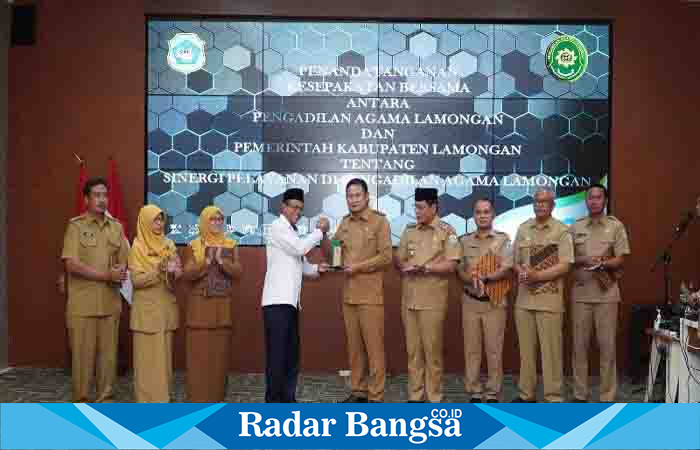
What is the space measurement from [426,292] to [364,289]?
0.44m

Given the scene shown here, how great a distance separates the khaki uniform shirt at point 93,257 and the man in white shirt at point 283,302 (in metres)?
1.05

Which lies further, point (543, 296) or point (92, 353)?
point (543, 296)

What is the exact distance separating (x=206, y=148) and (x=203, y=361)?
2515 mm

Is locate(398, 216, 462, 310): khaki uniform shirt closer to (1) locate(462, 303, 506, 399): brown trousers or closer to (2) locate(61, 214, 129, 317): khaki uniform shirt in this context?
(1) locate(462, 303, 506, 399): brown trousers

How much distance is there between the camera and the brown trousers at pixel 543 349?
5.38 meters

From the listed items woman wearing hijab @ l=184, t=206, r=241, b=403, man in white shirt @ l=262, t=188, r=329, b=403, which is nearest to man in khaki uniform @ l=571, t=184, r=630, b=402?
man in white shirt @ l=262, t=188, r=329, b=403

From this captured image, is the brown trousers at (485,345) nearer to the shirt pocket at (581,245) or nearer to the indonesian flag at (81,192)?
the shirt pocket at (581,245)

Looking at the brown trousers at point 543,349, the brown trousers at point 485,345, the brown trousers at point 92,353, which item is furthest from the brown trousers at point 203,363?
the brown trousers at point 543,349

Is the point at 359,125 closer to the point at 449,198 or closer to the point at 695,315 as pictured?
the point at 449,198

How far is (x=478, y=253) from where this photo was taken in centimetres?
567

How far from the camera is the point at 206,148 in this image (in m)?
6.95

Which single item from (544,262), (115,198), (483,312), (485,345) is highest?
(115,198)

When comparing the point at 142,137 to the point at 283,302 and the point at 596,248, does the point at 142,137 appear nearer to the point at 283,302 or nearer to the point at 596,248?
the point at 283,302

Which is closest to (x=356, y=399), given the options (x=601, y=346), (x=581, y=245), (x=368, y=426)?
(x=601, y=346)
